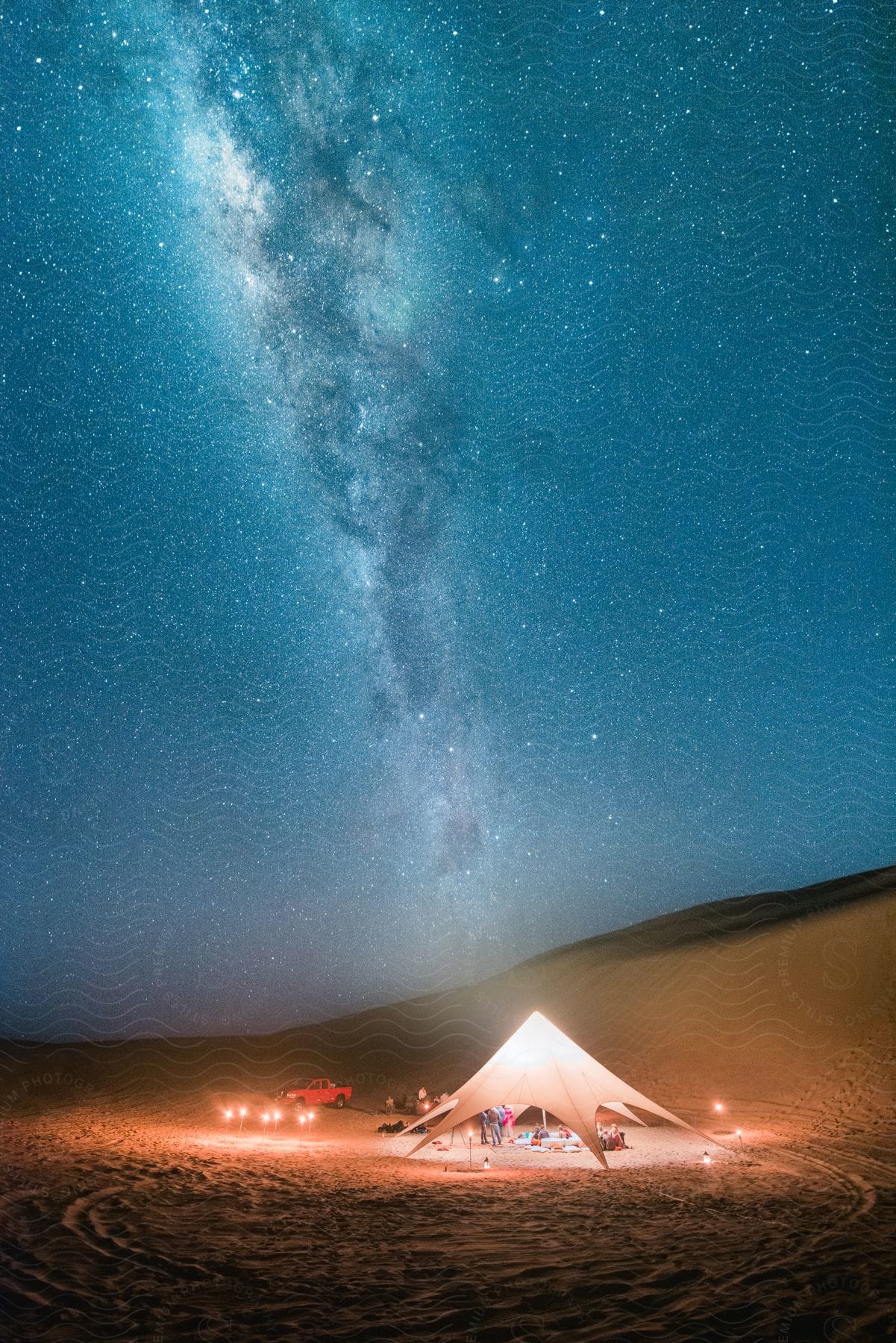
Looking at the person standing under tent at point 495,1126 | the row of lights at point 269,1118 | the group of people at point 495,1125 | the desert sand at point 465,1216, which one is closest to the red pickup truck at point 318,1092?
the desert sand at point 465,1216

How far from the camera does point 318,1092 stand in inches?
854

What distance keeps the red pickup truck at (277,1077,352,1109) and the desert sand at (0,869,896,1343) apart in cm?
104

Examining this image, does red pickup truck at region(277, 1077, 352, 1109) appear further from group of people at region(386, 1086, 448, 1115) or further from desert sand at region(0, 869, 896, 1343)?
group of people at region(386, 1086, 448, 1115)

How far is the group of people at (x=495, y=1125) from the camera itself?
15641 mm

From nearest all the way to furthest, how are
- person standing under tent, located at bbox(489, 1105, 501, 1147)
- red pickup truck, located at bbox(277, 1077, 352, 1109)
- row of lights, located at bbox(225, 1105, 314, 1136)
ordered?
1. person standing under tent, located at bbox(489, 1105, 501, 1147)
2. row of lights, located at bbox(225, 1105, 314, 1136)
3. red pickup truck, located at bbox(277, 1077, 352, 1109)

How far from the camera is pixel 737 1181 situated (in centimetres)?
1128

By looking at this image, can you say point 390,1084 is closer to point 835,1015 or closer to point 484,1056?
point 484,1056

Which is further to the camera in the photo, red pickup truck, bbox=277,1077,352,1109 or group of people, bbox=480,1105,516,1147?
red pickup truck, bbox=277,1077,352,1109

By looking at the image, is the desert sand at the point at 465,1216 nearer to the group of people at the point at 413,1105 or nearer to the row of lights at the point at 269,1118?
the row of lights at the point at 269,1118

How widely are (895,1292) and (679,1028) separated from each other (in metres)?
28.1

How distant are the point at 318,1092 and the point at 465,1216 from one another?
1421 cm

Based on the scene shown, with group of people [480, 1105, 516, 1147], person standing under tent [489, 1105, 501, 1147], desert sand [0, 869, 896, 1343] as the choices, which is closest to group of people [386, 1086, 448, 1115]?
desert sand [0, 869, 896, 1343]

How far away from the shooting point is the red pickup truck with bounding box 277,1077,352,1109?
70.3 ft

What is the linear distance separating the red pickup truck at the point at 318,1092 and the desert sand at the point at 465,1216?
104 cm
